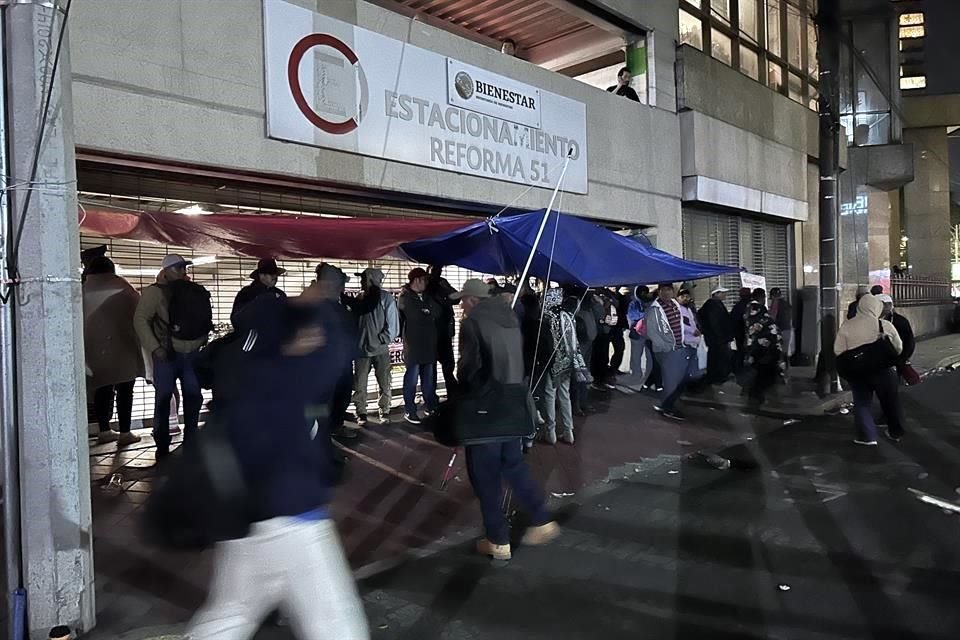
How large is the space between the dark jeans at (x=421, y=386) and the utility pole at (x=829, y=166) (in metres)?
6.59

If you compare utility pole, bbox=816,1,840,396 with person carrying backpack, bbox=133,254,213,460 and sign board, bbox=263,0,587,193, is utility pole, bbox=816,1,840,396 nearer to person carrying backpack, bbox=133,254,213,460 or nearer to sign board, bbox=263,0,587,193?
sign board, bbox=263,0,587,193

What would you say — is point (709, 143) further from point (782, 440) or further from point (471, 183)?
point (782, 440)

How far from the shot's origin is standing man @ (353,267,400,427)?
8289mm

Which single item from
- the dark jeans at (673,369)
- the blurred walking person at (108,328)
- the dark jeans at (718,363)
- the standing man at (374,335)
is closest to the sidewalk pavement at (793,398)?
the dark jeans at (718,363)

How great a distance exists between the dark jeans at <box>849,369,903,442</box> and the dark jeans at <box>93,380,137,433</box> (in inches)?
313

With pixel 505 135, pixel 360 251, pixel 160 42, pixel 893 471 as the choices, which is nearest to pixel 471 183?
pixel 505 135

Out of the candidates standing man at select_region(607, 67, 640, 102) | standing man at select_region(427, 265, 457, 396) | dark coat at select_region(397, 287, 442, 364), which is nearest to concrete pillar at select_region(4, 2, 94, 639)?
dark coat at select_region(397, 287, 442, 364)

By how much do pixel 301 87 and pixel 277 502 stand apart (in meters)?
6.27

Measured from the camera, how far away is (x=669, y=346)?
950cm

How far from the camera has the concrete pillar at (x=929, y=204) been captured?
26812 millimetres

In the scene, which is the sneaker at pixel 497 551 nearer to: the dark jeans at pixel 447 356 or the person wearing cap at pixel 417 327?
the person wearing cap at pixel 417 327

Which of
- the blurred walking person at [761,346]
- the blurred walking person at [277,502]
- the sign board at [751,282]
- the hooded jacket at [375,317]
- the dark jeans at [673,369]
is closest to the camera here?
the blurred walking person at [277,502]

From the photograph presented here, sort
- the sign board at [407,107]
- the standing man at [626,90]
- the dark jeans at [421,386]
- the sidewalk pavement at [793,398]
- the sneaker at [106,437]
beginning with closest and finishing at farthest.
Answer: the sign board at [407,107] → the sneaker at [106,437] → the dark jeans at [421,386] → the sidewalk pavement at [793,398] → the standing man at [626,90]

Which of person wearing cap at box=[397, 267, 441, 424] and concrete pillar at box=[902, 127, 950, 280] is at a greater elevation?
concrete pillar at box=[902, 127, 950, 280]
